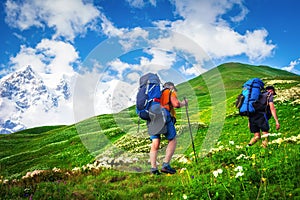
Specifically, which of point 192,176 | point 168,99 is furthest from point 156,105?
point 192,176

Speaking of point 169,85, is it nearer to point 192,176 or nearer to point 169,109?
point 169,109

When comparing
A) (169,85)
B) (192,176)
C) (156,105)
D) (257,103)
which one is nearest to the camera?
(192,176)

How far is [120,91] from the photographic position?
1043 centimetres

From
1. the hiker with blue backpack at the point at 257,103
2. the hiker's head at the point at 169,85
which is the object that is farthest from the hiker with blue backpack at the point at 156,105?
the hiker with blue backpack at the point at 257,103

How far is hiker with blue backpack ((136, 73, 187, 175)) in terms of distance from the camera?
8.80 m

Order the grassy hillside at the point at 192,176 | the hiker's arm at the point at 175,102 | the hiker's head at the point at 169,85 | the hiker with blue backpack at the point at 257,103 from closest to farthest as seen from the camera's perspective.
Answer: the grassy hillside at the point at 192,176
the hiker's arm at the point at 175,102
the hiker's head at the point at 169,85
the hiker with blue backpack at the point at 257,103

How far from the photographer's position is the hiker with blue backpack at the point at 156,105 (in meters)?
8.80

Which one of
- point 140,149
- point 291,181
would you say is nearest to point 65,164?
point 140,149

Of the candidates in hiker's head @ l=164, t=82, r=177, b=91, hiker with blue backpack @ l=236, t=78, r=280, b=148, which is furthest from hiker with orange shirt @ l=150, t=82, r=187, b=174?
hiker with blue backpack @ l=236, t=78, r=280, b=148

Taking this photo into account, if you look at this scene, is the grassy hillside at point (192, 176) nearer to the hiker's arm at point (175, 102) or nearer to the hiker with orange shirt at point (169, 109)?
the hiker with orange shirt at point (169, 109)

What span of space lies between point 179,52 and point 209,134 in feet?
50.5

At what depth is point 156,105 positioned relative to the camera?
8.77 m

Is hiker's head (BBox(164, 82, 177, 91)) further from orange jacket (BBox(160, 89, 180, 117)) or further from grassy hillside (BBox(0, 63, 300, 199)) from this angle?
grassy hillside (BBox(0, 63, 300, 199))

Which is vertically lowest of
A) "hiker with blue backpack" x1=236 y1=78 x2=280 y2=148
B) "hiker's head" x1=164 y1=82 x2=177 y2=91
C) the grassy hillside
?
the grassy hillside
